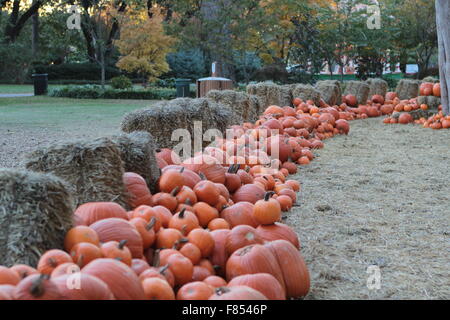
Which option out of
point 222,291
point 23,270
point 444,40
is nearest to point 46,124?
point 444,40

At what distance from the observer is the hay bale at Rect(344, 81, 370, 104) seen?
596 inches

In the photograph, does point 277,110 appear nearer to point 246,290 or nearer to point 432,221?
point 432,221

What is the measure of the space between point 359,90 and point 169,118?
920cm

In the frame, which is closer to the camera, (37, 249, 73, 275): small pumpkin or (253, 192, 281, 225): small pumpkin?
(37, 249, 73, 275): small pumpkin

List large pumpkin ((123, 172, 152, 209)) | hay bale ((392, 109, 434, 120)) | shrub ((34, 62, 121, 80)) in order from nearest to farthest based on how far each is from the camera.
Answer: large pumpkin ((123, 172, 152, 209)) < hay bale ((392, 109, 434, 120)) < shrub ((34, 62, 121, 80))

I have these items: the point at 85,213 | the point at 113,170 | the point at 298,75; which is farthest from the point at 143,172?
the point at 298,75

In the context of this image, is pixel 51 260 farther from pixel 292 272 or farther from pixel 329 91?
pixel 329 91

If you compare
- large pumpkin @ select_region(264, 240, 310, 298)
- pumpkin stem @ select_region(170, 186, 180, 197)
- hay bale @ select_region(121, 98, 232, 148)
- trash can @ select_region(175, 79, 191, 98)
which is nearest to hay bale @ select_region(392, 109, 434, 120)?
hay bale @ select_region(121, 98, 232, 148)

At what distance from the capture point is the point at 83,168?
3727 mm

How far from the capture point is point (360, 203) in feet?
17.9

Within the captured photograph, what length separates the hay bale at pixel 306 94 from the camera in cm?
1195

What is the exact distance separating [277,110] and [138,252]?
695 cm

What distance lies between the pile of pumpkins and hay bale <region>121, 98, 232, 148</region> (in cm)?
187

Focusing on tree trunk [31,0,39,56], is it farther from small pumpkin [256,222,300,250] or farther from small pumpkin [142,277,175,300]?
small pumpkin [142,277,175,300]
